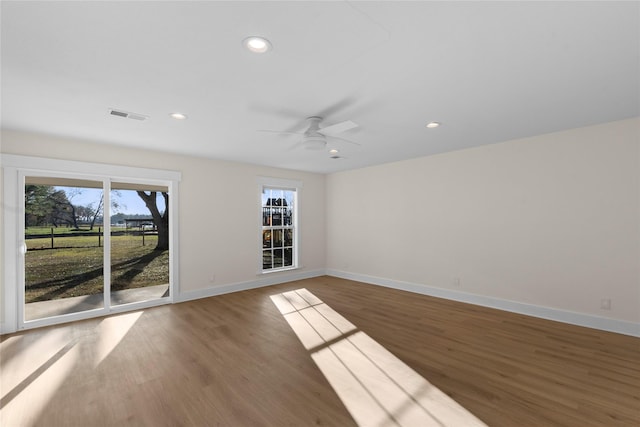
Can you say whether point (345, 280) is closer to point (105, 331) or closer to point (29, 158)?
point (105, 331)

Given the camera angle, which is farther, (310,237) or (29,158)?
(310,237)

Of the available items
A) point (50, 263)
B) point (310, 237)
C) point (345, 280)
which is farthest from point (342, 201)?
point (50, 263)

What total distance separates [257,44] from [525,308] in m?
4.68

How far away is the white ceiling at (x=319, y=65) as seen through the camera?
1.59 m

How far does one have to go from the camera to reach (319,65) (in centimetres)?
210

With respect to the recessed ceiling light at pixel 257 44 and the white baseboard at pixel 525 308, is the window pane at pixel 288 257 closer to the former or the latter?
the white baseboard at pixel 525 308

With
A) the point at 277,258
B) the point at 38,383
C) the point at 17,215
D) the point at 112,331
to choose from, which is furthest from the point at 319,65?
the point at 277,258

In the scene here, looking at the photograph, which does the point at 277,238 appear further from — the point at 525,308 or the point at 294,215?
the point at 525,308

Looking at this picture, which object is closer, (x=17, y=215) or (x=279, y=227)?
(x=17, y=215)

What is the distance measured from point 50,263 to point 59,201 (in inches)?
34.4

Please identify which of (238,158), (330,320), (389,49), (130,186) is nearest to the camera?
(389,49)

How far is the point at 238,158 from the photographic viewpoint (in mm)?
5188

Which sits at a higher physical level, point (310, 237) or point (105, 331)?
point (310, 237)

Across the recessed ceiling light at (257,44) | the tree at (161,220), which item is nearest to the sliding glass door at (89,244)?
the tree at (161,220)
